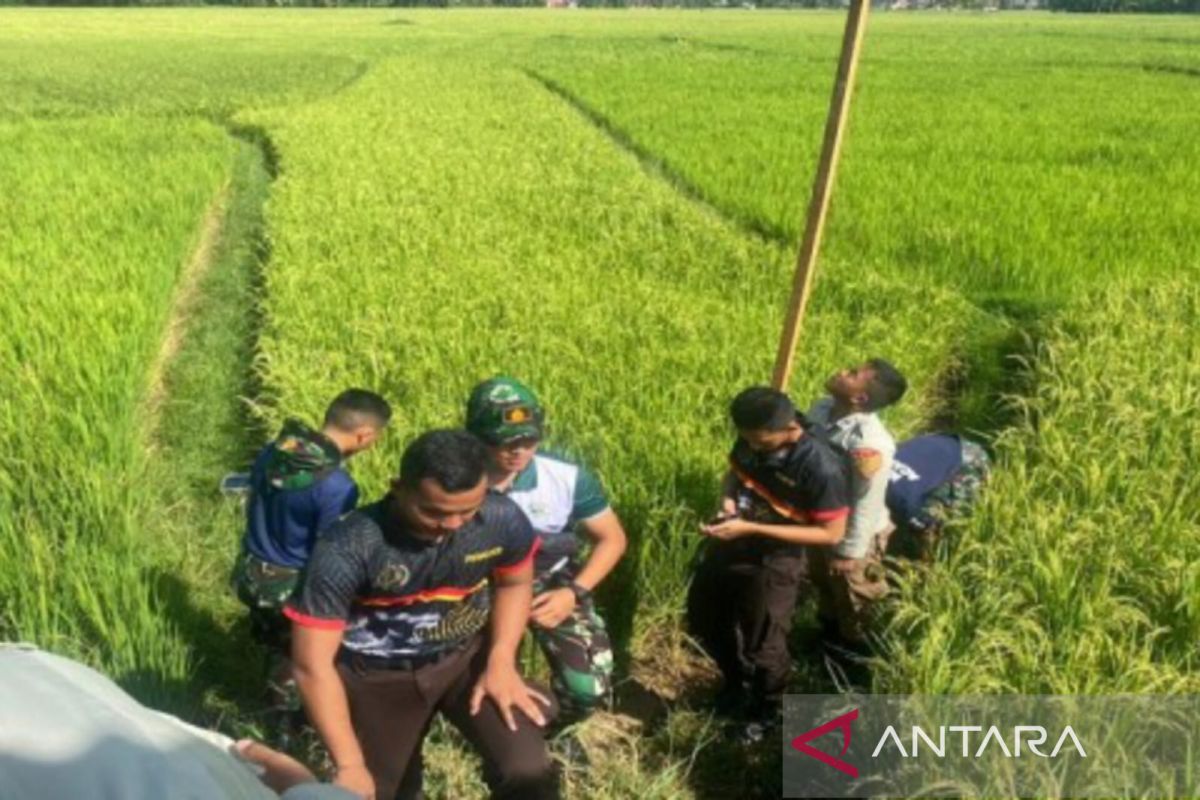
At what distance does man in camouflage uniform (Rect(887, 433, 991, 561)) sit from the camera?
11.1 feet

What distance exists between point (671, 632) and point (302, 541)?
47.5 inches

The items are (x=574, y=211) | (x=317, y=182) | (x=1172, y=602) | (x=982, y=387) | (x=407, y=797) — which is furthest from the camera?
(x=317, y=182)

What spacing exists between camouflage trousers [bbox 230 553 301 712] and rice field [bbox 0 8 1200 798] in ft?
0.72

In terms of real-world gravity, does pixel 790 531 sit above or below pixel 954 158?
below

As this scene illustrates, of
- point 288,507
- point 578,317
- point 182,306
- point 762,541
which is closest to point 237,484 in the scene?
point 288,507

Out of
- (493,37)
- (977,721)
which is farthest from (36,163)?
(493,37)

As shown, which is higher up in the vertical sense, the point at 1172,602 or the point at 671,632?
the point at 1172,602

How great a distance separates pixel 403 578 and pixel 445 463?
0.32 m

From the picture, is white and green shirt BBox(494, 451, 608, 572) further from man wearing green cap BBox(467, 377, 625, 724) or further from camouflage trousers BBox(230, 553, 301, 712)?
camouflage trousers BBox(230, 553, 301, 712)

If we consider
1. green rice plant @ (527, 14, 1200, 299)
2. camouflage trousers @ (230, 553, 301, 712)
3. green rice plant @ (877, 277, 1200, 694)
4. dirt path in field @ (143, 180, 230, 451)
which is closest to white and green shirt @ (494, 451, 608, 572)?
camouflage trousers @ (230, 553, 301, 712)

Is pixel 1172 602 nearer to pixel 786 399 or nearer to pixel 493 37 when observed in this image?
pixel 786 399

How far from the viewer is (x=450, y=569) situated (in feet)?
7.44

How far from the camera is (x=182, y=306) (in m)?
6.80

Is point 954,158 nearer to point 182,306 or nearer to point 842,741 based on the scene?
point 182,306
